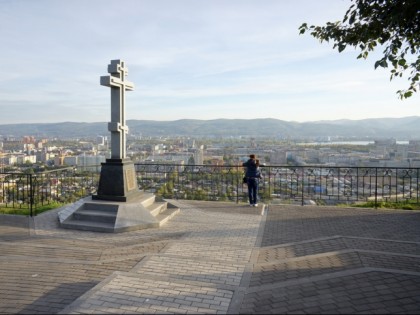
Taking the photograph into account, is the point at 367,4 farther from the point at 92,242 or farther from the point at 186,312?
the point at 92,242

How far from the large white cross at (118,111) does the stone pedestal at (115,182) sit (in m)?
0.33

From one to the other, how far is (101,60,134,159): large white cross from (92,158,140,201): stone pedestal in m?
0.33

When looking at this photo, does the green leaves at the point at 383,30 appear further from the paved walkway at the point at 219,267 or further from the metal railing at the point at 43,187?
the metal railing at the point at 43,187

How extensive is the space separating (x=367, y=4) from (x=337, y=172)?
710 cm

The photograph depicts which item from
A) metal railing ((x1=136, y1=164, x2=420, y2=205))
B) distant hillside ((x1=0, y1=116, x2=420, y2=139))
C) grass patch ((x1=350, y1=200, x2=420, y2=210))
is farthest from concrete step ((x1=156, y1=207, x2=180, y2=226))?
distant hillside ((x1=0, y1=116, x2=420, y2=139))

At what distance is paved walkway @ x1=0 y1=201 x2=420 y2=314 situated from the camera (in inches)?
174

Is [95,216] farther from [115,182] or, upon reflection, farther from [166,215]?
[166,215]

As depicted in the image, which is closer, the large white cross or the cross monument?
the cross monument

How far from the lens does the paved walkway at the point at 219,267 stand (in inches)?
174

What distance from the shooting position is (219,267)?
19.1 feet

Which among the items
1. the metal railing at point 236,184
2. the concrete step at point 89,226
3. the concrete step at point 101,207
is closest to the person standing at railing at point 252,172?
the metal railing at point 236,184

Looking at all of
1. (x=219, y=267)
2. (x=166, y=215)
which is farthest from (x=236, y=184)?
(x=219, y=267)

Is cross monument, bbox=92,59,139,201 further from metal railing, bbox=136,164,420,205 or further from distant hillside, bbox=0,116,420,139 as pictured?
distant hillside, bbox=0,116,420,139

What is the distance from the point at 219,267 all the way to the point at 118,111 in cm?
583
